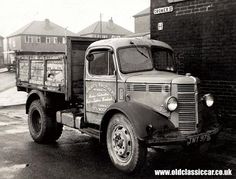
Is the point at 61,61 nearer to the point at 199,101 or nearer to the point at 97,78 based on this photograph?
the point at 97,78

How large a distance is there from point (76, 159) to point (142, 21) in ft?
194

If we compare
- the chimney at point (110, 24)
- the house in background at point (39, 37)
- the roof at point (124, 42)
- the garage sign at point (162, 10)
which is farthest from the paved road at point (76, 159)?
the chimney at point (110, 24)

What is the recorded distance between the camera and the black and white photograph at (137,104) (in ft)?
18.7

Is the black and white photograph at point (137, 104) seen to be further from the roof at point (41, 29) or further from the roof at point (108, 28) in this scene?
the roof at point (108, 28)

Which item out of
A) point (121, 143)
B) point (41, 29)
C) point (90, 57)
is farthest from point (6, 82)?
point (41, 29)

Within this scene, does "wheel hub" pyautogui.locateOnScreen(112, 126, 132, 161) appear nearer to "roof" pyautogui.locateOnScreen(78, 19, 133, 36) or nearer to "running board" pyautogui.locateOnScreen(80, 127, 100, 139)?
"running board" pyautogui.locateOnScreen(80, 127, 100, 139)

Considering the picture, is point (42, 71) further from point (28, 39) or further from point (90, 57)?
point (28, 39)

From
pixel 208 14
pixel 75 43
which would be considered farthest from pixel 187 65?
pixel 75 43

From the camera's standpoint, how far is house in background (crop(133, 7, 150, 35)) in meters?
62.6

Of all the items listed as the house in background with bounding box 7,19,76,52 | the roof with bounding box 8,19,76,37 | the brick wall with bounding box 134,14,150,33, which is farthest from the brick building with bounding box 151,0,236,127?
the roof with bounding box 8,19,76,37

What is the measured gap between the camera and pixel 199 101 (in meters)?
5.91

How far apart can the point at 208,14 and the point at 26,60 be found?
4633 mm

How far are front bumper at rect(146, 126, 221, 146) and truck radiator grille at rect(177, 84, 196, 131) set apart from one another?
0.60 ft

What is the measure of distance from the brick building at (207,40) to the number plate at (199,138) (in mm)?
2993
